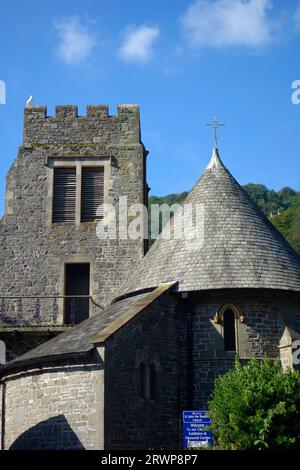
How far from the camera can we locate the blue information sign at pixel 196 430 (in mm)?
19344

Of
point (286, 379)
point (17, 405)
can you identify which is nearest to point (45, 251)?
point (17, 405)

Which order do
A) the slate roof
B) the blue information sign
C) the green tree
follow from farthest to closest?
the slate roof
the blue information sign
the green tree

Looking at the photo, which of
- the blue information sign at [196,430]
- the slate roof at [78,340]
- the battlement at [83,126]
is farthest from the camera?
the battlement at [83,126]

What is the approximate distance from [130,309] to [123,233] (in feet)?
24.3

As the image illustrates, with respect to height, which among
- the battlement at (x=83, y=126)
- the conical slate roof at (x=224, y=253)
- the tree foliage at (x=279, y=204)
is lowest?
the conical slate roof at (x=224, y=253)

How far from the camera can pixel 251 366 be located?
789 inches

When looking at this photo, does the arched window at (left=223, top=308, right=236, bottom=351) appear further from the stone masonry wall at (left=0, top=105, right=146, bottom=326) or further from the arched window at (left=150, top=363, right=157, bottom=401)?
the stone masonry wall at (left=0, top=105, right=146, bottom=326)

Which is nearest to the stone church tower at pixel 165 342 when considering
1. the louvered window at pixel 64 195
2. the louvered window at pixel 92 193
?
the louvered window at pixel 92 193

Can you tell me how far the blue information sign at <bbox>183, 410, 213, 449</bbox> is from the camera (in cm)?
1934

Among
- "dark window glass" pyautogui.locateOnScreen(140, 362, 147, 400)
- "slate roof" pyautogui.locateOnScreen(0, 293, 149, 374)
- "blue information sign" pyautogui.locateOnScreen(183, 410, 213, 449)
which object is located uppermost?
"slate roof" pyautogui.locateOnScreen(0, 293, 149, 374)

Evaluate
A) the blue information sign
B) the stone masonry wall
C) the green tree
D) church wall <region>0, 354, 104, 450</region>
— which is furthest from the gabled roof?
the stone masonry wall

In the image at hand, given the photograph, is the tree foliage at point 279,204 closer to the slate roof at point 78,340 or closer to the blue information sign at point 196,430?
the slate roof at point 78,340

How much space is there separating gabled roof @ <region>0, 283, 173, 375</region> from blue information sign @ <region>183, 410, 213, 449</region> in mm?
2737

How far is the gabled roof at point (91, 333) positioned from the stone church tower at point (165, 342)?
0.05 meters
